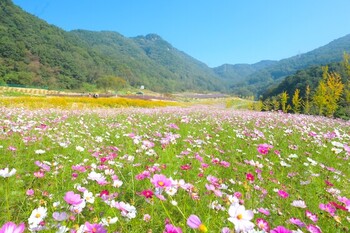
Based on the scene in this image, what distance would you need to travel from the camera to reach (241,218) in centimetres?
108

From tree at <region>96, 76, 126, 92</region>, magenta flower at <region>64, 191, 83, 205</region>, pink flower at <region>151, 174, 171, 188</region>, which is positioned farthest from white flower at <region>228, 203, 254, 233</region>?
tree at <region>96, 76, 126, 92</region>

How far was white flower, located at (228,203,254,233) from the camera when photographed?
1.01 m

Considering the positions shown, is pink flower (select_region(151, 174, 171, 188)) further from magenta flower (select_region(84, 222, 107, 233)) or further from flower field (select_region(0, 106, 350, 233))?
magenta flower (select_region(84, 222, 107, 233))

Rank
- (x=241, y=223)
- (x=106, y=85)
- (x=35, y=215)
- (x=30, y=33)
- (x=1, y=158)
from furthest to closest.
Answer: (x=30, y=33) < (x=106, y=85) < (x=1, y=158) < (x=35, y=215) < (x=241, y=223)

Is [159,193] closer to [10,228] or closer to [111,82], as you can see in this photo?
[10,228]

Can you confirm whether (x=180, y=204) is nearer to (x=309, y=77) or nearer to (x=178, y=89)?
(x=309, y=77)

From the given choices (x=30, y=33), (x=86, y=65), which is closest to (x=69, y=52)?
A: (x=86, y=65)

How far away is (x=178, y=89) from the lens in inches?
7800

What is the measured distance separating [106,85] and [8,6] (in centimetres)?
6505

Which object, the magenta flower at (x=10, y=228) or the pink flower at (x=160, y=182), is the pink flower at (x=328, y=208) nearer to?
the pink flower at (x=160, y=182)

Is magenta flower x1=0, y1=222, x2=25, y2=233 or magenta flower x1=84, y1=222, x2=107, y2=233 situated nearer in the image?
magenta flower x1=0, y1=222, x2=25, y2=233

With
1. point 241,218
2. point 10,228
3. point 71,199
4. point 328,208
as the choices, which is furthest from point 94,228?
point 328,208

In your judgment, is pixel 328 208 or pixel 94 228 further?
pixel 328 208

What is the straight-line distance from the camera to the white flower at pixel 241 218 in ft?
3.30
